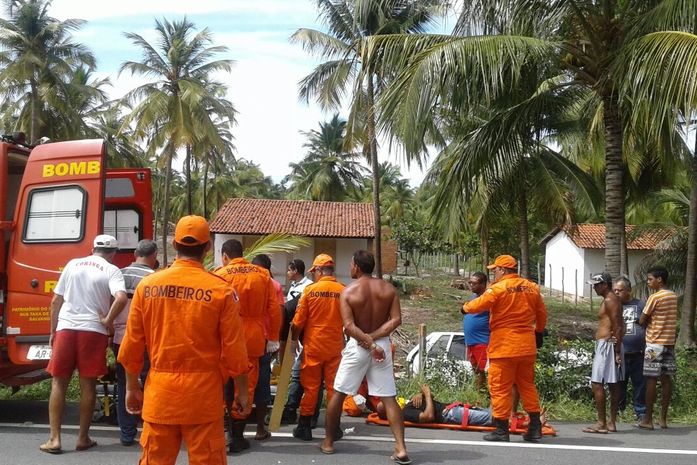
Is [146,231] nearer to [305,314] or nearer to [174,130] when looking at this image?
[305,314]

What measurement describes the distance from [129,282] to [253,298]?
3.43 ft

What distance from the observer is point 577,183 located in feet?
62.4

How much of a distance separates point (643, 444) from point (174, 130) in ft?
83.1

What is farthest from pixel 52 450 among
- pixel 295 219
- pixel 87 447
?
pixel 295 219

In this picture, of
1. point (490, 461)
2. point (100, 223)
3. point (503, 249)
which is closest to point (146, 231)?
point (100, 223)

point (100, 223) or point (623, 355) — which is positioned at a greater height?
point (100, 223)

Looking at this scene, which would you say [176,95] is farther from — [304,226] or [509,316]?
[509,316]

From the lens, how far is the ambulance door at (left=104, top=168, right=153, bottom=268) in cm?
877

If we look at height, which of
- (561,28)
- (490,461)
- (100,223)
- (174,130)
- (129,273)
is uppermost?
(174,130)

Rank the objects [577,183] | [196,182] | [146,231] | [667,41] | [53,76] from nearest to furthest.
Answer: [667,41]
[146,231]
[577,183]
[53,76]
[196,182]

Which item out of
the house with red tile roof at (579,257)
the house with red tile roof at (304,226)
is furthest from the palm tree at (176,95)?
the house with red tile roof at (579,257)

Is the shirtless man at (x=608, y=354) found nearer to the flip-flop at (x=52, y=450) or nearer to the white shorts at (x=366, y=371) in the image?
the white shorts at (x=366, y=371)

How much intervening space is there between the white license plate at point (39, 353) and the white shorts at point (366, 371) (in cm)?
272

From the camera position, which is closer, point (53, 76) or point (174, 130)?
point (53, 76)
